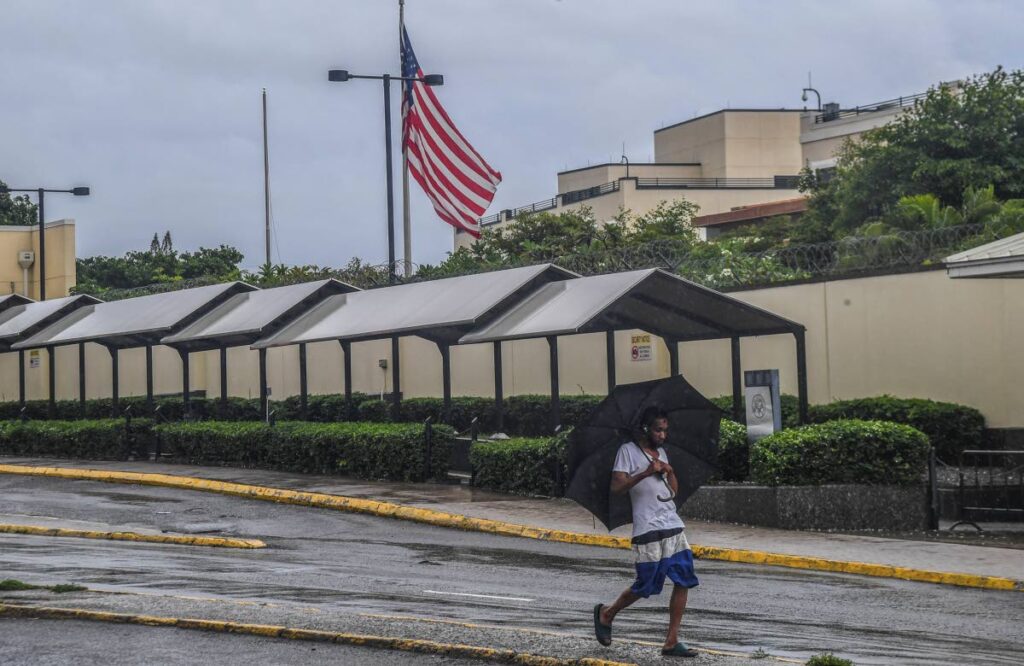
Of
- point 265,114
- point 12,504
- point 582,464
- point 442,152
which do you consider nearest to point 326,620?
point 582,464

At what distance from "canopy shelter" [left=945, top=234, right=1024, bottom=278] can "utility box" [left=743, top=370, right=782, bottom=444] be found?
2.70 m

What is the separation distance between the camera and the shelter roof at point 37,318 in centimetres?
3800

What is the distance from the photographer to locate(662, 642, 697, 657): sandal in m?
9.74

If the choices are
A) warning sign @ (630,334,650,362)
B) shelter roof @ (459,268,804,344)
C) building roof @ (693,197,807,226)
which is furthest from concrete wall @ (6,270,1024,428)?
building roof @ (693,197,807,226)

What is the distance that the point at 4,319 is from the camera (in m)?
41.3

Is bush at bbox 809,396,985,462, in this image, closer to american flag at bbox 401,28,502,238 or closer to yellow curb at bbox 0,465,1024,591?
yellow curb at bbox 0,465,1024,591

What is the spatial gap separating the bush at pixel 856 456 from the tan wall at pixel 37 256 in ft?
146

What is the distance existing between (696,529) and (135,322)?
18603mm

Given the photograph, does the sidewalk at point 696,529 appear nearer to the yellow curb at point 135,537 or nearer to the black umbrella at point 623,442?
the yellow curb at point 135,537

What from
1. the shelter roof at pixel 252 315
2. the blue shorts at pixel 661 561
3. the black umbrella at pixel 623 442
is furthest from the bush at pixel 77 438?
the blue shorts at pixel 661 561

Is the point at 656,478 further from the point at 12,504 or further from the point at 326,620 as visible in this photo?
the point at 12,504

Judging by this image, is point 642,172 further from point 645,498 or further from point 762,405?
point 645,498

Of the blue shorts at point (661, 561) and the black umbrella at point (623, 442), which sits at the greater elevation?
the black umbrella at point (623, 442)

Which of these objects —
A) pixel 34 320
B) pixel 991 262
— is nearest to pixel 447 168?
pixel 34 320
